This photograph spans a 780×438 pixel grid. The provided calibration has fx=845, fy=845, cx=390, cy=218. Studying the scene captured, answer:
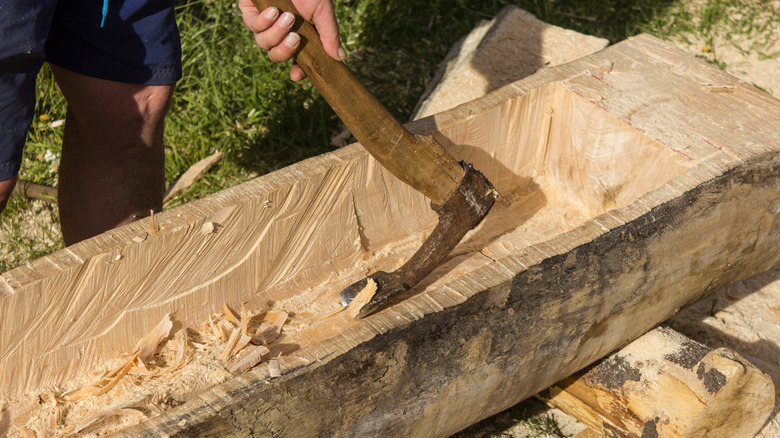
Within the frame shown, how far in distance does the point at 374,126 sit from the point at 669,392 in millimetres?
1244

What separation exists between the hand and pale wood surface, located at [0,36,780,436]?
495 millimetres

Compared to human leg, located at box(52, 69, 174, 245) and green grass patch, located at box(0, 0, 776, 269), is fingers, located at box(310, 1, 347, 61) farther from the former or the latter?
green grass patch, located at box(0, 0, 776, 269)

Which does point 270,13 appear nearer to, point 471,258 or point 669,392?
point 471,258

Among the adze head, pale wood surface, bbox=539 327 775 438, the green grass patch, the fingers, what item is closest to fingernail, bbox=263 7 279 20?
the fingers

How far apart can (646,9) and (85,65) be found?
12.3 ft

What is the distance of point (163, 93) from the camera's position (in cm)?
303

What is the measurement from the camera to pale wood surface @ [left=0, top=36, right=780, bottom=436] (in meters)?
2.21

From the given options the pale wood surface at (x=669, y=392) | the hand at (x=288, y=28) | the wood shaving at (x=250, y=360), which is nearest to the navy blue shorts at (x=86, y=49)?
the hand at (x=288, y=28)

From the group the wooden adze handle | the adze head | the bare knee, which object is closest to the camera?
the wooden adze handle

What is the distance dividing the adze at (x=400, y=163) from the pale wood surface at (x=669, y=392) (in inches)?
26.1

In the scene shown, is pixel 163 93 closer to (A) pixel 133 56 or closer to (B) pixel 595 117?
(A) pixel 133 56

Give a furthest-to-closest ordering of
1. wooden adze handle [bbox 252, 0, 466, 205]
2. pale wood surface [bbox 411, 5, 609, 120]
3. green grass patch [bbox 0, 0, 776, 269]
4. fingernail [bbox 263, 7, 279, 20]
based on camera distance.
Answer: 1. green grass patch [bbox 0, 0, 776, 269]
2. pale wood surface [bbox 411, 5, 609, 120]
3. wooden adze handle [bbox 252, 0, 466, 205]
4. fingernail [bbox 263, 7, 279, 20]

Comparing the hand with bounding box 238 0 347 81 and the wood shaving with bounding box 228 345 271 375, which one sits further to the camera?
the wood shaving with bounding box 228 345 271 375

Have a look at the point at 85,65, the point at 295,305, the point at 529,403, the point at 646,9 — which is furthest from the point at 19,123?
the point at 646,9
